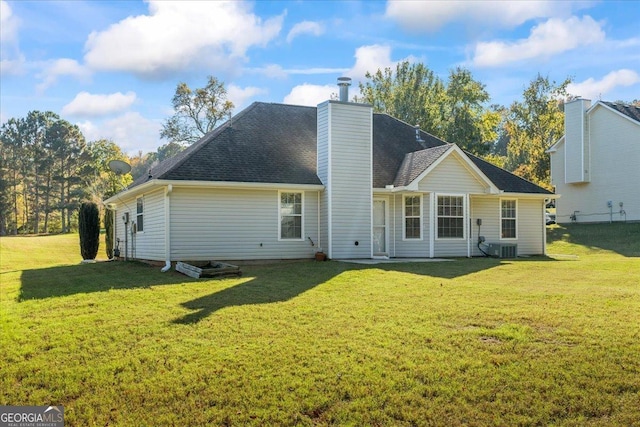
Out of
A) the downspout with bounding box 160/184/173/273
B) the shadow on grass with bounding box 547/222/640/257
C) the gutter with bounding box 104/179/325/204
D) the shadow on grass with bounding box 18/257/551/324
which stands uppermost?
the gutter with bounding box 104/179/325/204

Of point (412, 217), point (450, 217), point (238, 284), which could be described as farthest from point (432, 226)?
point (238, 284)

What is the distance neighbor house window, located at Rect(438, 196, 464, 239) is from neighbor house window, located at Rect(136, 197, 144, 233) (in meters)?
10.2

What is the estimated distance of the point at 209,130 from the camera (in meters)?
44.2

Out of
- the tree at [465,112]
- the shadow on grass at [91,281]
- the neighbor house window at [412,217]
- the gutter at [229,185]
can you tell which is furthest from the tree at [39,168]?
the neighbor house window at [412,217]

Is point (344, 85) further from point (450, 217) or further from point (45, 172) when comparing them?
point (45, 172)

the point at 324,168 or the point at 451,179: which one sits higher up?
the point at 324,168

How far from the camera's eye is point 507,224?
19734mm

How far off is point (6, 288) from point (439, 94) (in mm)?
30907

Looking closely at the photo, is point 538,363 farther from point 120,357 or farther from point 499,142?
point 499,142

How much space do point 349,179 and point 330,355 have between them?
442 inches

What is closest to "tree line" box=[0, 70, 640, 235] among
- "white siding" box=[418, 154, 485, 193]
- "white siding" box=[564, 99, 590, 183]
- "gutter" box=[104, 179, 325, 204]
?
"white siding" box=[564, 99, 590, 183]

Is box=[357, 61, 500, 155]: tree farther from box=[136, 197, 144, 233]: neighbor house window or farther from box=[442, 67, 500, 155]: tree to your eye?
box=[136, 197, 144, 233]: neighbor house window

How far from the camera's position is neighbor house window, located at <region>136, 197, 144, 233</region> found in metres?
18.0

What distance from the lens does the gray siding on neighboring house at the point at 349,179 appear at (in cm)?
1641
